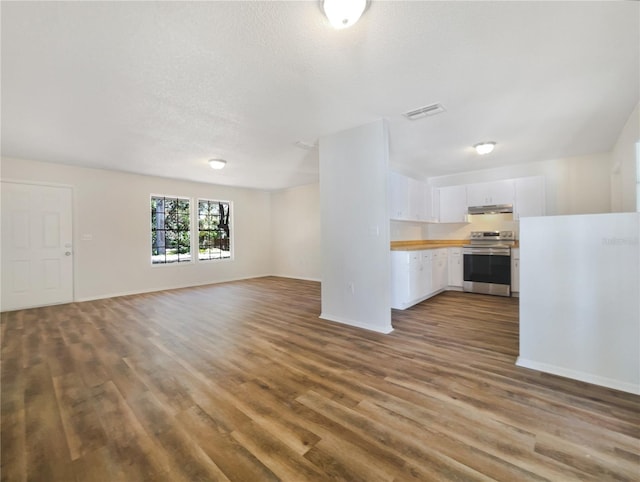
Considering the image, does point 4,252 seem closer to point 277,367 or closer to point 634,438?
point 277,367

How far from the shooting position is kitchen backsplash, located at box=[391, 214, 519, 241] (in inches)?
226

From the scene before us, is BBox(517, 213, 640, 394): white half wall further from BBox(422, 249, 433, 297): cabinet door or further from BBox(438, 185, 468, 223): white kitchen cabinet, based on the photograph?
BBox(438, 185, 468, 223): white kitchen cabinet

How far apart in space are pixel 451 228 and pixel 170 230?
688cm

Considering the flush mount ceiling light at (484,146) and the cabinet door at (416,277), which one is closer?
the flush mount ceiling light at (484,146)

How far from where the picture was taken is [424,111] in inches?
123

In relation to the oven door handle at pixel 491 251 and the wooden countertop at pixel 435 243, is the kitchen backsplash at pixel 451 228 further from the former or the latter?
the oven door handle at pixel 491 251

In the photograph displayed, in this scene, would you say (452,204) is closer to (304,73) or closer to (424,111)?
(424,111)

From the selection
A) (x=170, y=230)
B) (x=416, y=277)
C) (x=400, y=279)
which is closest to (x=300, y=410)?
(x=400, y=279)

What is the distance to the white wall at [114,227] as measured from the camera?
5.23 m

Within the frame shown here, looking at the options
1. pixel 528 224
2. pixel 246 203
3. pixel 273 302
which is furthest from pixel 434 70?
pixel 246 203

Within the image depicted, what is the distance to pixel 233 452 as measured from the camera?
1552mm

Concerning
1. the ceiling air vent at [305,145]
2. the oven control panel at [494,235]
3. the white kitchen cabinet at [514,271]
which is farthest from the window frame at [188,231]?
the white kitchen cabinet at [514,271]

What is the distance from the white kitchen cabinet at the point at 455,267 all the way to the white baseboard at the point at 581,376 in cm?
359

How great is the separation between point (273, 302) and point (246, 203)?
4.07 metres
